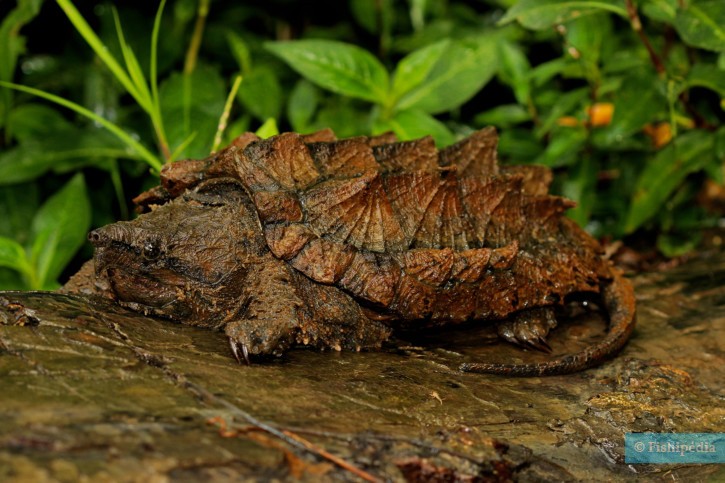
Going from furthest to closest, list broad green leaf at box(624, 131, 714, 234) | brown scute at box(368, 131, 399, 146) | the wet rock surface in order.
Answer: broad green leaf at box(624, 131, 714, 234)
brown scute at box(368, 131, 399, 146)
the wet rock surface

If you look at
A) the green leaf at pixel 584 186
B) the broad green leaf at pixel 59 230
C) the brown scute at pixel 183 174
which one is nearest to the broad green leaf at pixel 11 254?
the broad green leaf at pixel 59 230

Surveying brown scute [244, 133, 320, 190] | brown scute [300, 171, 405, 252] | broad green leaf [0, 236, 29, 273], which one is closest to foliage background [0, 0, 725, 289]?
broad green leaf [0, 236, 29, 273]

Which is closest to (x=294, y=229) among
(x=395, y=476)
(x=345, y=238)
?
(x=345, y=238)

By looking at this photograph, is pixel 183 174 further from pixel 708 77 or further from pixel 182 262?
pixel 708 77

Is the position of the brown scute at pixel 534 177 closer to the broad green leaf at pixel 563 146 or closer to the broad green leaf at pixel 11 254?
the broad green leaf at pixel 563 146

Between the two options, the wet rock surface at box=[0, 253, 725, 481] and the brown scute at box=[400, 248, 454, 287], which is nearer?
the wet rock surface at box=[0, 253, 725, 481]

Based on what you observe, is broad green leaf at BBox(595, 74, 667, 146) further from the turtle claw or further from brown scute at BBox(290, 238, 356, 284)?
the turtle claw
